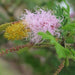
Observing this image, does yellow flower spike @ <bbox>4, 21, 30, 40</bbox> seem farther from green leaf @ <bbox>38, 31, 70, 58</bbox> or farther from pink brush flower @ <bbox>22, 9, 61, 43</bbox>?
green leaf @ <bbox>38, 31, 70, 58</bbox>

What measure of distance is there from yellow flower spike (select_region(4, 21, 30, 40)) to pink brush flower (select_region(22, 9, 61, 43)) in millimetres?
44

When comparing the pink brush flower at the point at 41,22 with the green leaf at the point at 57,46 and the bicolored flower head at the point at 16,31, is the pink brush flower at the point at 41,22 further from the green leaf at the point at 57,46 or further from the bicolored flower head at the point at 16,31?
the green leaf at the point at 57,46

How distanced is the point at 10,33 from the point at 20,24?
0.08 metres

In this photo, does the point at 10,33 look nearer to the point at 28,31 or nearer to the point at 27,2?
the point at 28,31

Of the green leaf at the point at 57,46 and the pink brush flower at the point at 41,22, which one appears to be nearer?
the green leaf at the point at 57,46

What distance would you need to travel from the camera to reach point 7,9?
225 centimetres

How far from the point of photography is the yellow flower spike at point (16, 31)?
37.6 inches

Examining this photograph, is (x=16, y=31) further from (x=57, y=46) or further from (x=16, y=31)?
(x=57, y=46)

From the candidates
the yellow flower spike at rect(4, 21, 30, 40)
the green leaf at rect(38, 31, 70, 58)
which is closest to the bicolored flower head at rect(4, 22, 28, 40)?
the yellow flower spike at rect(4, 21, 30, 40)

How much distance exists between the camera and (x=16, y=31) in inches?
38.0

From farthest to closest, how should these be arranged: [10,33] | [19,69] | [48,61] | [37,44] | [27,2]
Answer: [19,69] → [27,2] → [48,61] → [37,44] → [10,33]

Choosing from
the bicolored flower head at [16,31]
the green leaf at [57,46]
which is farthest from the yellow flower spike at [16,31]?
the green leaf at [57,46]

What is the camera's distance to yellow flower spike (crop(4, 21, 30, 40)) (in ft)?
3.13

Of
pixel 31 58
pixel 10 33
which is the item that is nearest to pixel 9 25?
pixel 10 33
